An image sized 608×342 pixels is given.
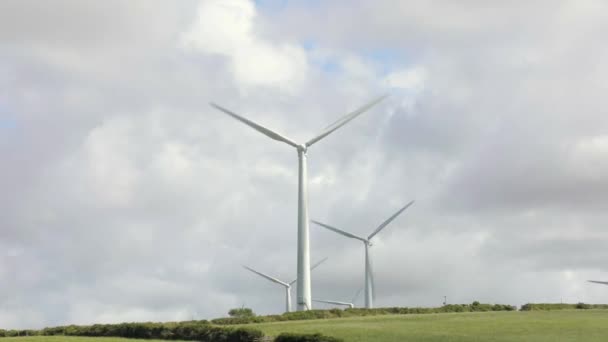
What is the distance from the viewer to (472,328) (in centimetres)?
7731

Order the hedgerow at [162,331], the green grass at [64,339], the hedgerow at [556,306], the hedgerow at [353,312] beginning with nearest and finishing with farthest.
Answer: the hedgerow at [162,331], the green grass at [64,339], the hedgerow at [353,312], the hedgerow at [556,306]

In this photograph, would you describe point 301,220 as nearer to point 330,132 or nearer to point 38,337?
point 330,132

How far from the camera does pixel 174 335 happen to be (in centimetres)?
8256

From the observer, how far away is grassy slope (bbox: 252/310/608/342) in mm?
68562

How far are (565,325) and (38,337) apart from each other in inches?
1798

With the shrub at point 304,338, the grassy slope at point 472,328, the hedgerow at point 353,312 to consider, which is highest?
the hedgerow at point 353,312

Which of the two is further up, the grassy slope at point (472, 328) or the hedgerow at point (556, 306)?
the hedgerow at point (556, 306)

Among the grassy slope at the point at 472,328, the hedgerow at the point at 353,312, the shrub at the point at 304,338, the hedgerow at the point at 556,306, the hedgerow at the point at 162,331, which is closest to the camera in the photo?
the shrub at the point at 304,338

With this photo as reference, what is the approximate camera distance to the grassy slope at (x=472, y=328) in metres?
68.6

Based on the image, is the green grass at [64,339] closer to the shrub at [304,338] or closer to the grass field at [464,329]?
the grass field at [464,329]

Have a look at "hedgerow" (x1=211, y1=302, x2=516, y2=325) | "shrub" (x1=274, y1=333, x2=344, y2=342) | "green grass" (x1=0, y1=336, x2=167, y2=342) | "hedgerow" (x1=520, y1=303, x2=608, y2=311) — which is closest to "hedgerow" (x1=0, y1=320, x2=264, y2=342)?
"green grass" (x1=0, y1=336, x2=167, y2=342)

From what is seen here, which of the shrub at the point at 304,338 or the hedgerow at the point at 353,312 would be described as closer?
the shrub at the point at 304,338

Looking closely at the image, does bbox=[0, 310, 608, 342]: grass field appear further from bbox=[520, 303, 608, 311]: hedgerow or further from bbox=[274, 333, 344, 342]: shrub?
bbox=[520, 303, 608, 311]: hedgerow

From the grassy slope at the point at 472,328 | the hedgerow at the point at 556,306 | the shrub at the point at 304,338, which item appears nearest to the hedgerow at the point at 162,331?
the grassy slope at the point at 472,328
